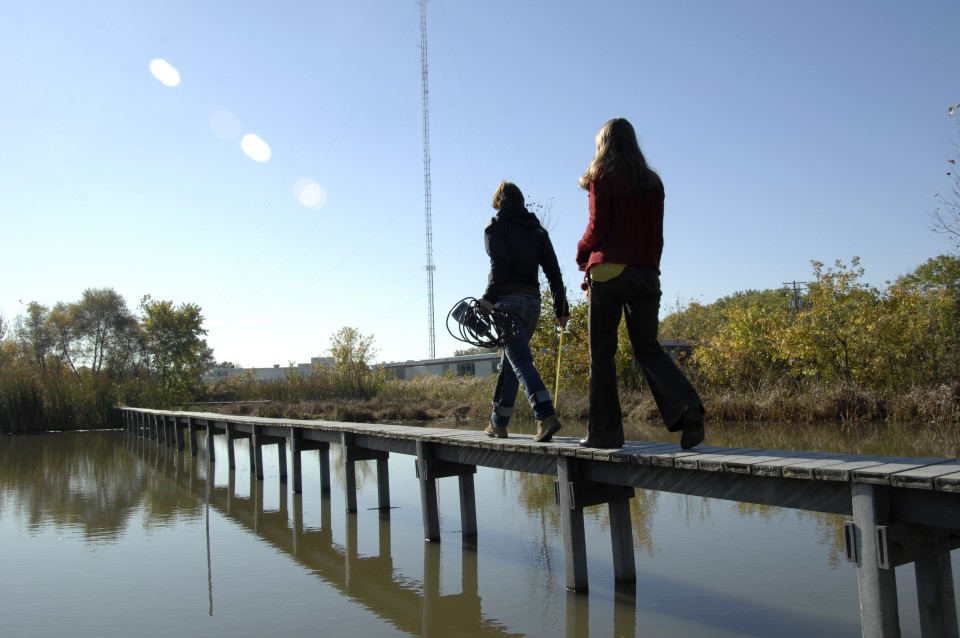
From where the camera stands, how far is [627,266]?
450 centimetres

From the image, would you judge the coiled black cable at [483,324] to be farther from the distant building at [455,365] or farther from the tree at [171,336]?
the distant building at [455,365]

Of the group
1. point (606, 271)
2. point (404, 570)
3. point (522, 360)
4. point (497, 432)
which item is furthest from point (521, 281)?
point (404, 570)

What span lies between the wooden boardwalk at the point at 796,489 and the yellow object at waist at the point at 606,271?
97 centimetres

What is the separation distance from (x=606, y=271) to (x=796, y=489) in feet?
4.94

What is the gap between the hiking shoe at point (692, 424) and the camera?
4496mm

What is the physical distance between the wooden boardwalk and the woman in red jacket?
35 centimetres

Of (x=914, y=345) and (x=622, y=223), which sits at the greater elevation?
(x=622, y=223)

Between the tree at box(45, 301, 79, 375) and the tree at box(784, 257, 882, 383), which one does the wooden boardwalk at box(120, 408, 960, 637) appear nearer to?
the tree at box(784, 257, 882, 383)

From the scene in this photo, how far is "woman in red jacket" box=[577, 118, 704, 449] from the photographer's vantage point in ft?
14.8

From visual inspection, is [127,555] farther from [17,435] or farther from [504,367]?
[17,435]

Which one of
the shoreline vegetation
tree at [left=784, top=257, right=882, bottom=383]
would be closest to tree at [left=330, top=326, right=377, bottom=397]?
the shoreline vegetation

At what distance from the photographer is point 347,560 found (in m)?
6.70

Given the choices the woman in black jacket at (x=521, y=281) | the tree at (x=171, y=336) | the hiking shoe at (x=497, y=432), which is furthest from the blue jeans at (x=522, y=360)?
the tree at (x=171, y=336)

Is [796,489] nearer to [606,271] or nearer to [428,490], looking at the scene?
[606,271]
